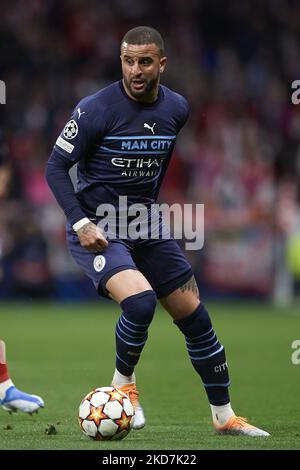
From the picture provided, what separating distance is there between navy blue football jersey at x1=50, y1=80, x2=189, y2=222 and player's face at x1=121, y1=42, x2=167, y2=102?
117 millimetres

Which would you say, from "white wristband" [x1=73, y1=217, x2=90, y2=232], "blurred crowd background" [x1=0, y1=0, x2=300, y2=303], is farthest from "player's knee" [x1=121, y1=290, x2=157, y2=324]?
"blurred crowd background" [x1=0, y1=0, x2=300, y2=303]

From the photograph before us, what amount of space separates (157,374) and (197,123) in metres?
9.44

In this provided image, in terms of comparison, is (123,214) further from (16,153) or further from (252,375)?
(16,153)

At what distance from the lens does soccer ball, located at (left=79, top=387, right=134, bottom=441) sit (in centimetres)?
575

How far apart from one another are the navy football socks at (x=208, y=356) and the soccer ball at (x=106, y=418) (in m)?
0.60

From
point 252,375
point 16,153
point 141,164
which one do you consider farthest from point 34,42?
point 141,164

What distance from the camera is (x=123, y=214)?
248 inches

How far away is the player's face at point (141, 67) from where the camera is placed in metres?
6.09

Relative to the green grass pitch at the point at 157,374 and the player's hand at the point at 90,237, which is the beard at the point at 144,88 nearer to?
the player's hand at the point at 90,237

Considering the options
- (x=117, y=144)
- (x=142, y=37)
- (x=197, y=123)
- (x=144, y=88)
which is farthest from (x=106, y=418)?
(x=197, y=123)

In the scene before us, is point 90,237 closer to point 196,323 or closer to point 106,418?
point 196,323

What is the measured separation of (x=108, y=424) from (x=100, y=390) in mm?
264
